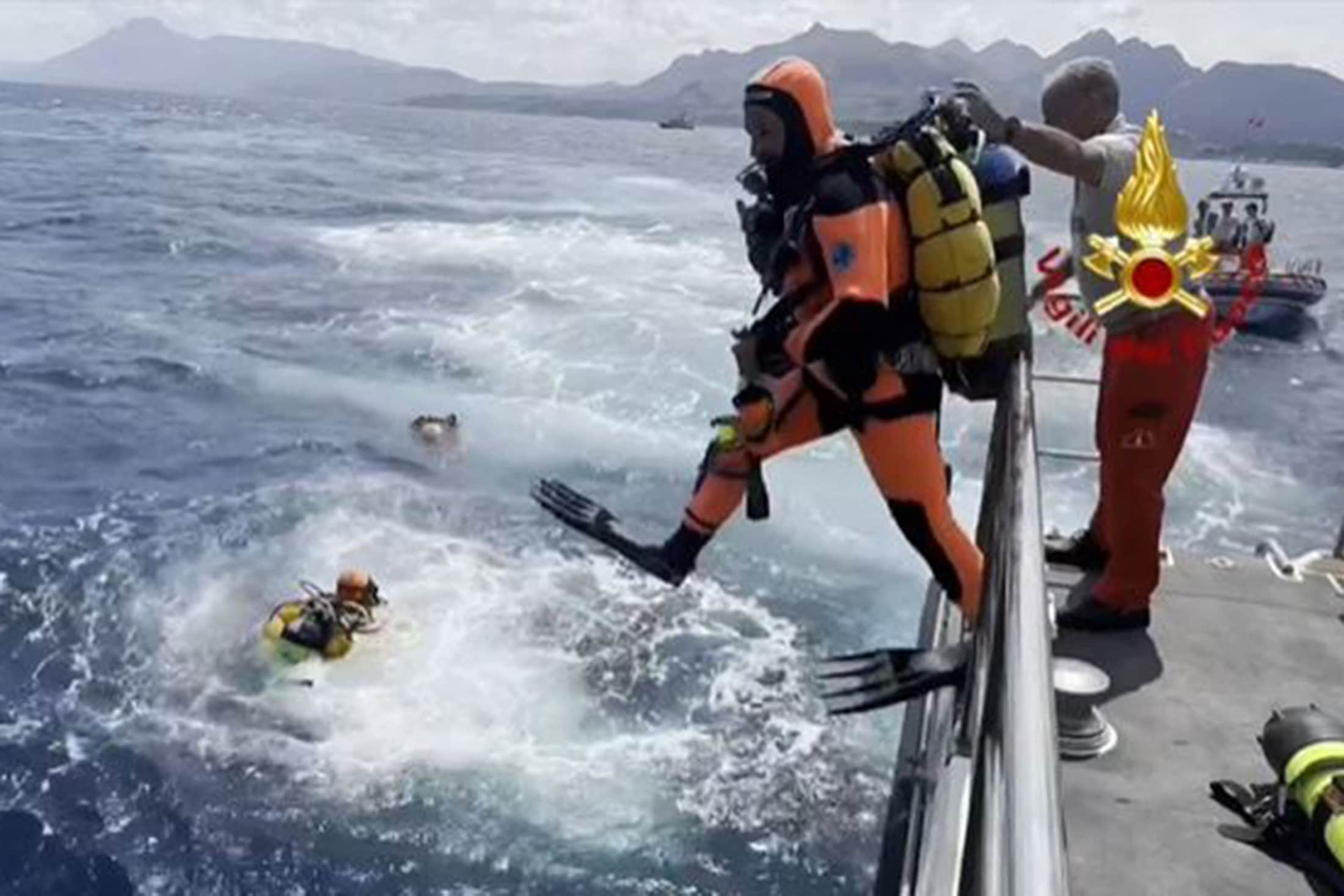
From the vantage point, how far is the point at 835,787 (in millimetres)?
11719

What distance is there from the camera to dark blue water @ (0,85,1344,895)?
426 inches

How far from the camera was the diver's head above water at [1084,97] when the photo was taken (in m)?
4.45

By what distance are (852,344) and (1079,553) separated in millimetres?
1929

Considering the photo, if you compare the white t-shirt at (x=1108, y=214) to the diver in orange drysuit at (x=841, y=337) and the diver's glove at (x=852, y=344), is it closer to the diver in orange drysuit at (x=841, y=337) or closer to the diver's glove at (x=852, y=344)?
the diver in orange drysuit at (x=841, y=337)

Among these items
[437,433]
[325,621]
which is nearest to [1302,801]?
[325,621]

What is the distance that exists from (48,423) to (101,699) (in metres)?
10.3

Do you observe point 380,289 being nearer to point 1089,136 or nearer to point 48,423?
point 48,423

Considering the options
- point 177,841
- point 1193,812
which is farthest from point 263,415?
point 1193,812

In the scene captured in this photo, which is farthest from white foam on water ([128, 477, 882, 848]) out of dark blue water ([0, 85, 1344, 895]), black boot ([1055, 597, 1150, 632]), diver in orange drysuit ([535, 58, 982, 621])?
diver in orange drysuit ([535, 58, 982, 621])

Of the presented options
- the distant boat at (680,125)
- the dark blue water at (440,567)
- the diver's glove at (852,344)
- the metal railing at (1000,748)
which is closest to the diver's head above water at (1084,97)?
the metal railing at (1000,748)

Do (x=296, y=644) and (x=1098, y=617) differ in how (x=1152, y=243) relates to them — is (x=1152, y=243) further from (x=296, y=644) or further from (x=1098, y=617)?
(x=296, y=644)

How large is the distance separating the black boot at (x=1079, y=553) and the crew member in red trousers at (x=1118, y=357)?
1.77 feet

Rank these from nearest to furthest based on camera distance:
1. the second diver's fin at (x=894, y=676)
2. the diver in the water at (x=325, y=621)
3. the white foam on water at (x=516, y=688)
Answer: the second diver's fin at (x=894, y=676) < the white foam on water at (x=516, y=688) < the diver in the water at (x=325, y=621)

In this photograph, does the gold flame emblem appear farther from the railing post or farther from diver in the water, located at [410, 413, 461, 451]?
diver in the water, located at [410, 413, 461, 451]
